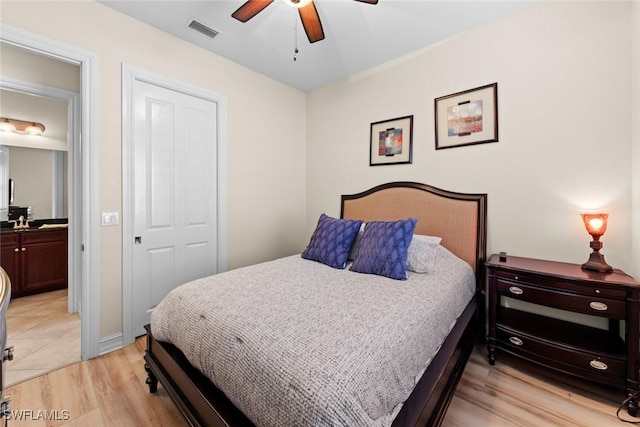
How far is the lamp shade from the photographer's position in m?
1.76

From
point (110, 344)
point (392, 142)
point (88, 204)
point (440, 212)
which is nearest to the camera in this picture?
point (88, 204)

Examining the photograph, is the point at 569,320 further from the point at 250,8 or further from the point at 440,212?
the point at 250,8

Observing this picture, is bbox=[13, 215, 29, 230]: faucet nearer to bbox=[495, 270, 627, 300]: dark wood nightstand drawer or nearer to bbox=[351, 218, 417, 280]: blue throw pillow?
bbox=[351, 218, 417, 280]: blue throw pillow

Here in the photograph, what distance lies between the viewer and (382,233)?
2.13 meters

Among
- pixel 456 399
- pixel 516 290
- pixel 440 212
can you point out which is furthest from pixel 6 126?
pixel 516 290

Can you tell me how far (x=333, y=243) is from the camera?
7.68 feet

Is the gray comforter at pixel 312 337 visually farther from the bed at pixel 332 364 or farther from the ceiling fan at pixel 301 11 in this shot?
the ceiling fan at pixel 301 11

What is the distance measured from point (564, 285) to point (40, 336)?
Result: 4273 mm

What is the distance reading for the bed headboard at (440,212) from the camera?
92.7 inches

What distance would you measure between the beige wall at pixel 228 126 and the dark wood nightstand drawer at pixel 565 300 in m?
2.58

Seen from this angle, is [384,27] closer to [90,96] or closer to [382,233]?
[382,233]

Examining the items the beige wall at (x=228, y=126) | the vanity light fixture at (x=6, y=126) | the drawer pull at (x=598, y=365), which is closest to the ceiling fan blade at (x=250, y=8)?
the beige wall at (x=228, y=126)

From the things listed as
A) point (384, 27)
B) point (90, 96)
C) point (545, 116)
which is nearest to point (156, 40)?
point (90, 96)

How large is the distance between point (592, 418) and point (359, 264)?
159 centimetres
